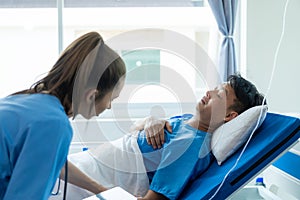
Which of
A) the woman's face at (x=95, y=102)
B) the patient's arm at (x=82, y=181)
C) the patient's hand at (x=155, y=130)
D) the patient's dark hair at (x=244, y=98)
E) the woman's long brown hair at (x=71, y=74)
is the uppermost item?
the woman's long brown hair at (x=71, y=74)

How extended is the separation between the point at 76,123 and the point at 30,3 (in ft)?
5.18

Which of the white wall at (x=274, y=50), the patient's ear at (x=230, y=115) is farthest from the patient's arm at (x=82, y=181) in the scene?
the white wall at (x=274, y=50)

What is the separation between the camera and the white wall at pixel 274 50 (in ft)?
7.97

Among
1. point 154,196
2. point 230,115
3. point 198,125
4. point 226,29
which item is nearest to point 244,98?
point 230,115

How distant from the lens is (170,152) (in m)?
1.51

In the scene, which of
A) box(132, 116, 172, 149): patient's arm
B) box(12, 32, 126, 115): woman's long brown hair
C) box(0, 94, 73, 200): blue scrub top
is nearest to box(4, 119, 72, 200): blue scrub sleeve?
box(0, 94, 73, 200): blue scrub top

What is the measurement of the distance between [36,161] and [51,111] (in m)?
0.14

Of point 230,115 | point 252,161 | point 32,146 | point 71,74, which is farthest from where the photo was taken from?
point 230,115

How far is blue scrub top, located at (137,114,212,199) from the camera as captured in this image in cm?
141

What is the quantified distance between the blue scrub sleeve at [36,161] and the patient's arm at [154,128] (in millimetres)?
A: 710

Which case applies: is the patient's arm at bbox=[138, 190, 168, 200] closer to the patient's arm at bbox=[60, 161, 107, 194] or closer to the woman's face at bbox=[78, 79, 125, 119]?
the patient's arm at bbox=[60, 161, 107, 194]

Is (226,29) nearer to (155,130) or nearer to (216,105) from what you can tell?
(216,105)

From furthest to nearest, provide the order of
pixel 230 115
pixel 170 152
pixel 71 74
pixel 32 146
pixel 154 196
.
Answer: pixel 230 115, pixel 170 152, pixel 154 196, pixel 71 74, pixel 32 146

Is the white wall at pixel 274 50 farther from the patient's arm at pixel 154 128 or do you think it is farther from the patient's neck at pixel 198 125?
the patient's arm at pixel 154 128
